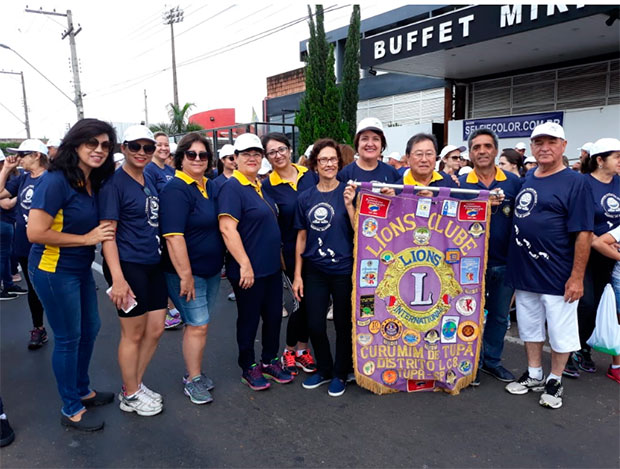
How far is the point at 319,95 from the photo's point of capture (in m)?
15.7

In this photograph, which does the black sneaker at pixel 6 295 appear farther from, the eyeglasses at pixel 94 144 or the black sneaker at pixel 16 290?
the eyeglasses at pixel 94 144

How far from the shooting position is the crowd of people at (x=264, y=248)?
2.95 metres

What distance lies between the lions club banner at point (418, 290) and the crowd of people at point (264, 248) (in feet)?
0.42

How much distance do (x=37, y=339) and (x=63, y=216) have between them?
96.2 inches

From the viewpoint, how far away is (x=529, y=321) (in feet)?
11.5

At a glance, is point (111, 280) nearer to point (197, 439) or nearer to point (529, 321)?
point (197, 439)

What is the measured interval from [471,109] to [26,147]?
13120 mm

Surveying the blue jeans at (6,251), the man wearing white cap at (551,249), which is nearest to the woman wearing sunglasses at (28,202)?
the blue jeans at (6,251)

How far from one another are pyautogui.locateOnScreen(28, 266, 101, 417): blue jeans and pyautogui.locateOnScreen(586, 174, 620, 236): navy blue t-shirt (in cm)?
398

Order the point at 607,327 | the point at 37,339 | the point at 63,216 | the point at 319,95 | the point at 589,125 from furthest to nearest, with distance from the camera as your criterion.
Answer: the point at 319,95, the point at 589,125, the point at 37,339, the point at 607,327, the point at 63,216

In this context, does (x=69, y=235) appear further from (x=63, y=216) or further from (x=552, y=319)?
(x=552, y=319)

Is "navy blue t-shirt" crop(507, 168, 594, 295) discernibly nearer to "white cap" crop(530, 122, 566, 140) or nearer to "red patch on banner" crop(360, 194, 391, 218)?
"white cap" crop(530, 122, 566, 140)

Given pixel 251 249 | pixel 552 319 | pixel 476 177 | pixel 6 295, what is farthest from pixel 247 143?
pixel 6 295

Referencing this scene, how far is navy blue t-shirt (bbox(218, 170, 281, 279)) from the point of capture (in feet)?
10.8
